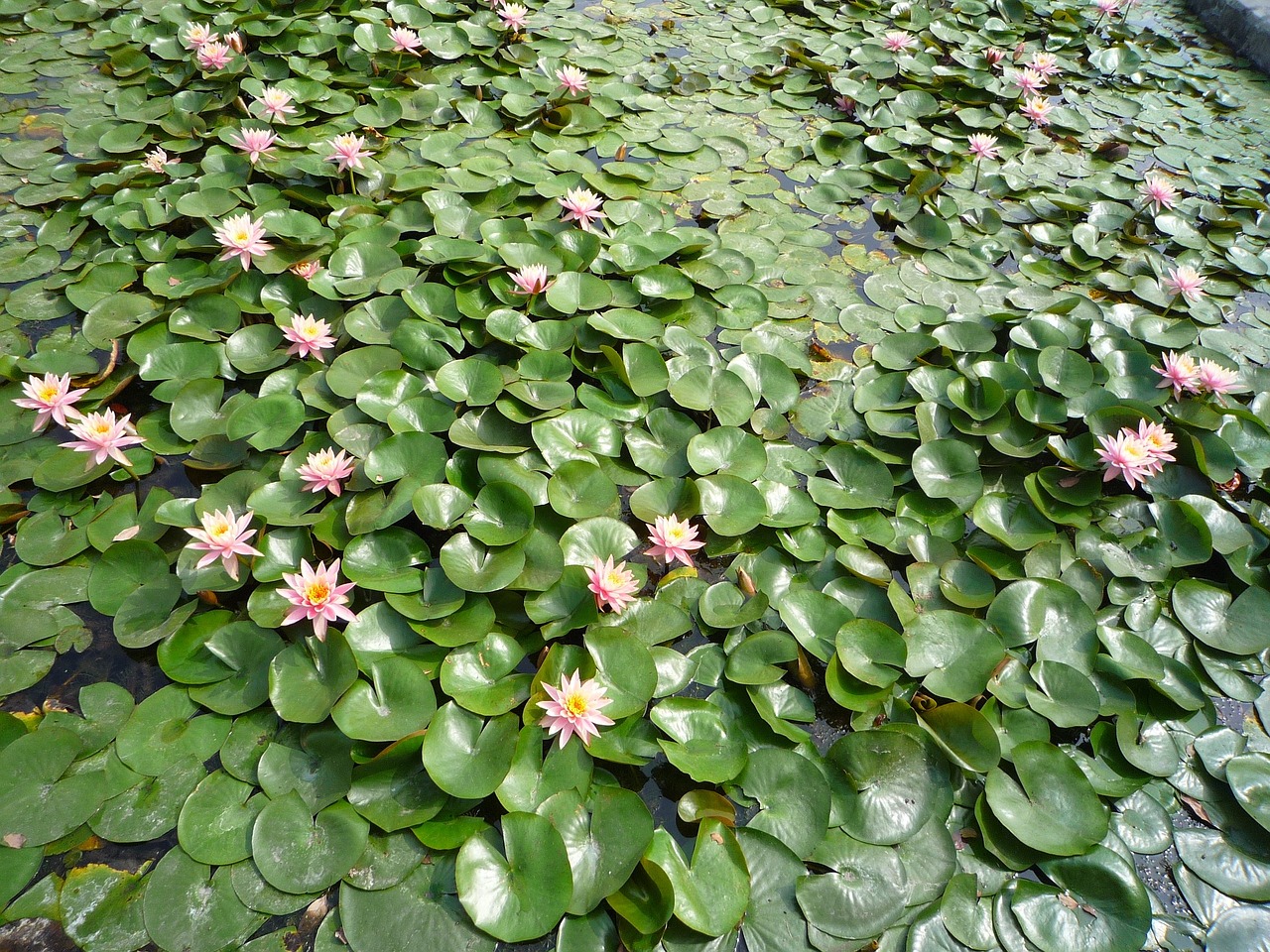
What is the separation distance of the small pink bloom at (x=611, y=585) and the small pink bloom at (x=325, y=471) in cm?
98

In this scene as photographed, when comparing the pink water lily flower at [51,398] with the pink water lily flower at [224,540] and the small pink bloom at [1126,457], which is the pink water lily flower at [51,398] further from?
the small pink bloom at [1126,457]

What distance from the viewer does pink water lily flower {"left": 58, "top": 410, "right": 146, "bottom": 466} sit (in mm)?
2516

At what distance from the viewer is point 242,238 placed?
316cm

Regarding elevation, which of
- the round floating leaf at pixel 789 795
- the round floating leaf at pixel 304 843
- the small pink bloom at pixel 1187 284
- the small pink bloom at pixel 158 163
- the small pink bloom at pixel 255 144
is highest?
the small pink bloom at pixel 1187 284

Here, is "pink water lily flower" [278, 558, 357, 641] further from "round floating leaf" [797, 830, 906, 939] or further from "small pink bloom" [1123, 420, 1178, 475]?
"small pink bloom" [1123, 420, 1178, 475]

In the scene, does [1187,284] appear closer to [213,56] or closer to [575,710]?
[575,710]

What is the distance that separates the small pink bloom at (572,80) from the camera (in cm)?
466

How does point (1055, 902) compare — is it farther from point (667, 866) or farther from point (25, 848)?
point (25, 848)

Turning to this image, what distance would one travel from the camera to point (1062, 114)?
5.20m

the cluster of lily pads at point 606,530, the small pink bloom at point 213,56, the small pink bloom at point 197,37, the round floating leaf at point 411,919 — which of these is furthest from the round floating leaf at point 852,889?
the small pink bloom at point 197,37

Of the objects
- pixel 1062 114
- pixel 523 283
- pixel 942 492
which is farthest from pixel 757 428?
pixel 1062 114

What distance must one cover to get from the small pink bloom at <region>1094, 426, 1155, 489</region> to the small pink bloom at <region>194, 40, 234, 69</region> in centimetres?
535

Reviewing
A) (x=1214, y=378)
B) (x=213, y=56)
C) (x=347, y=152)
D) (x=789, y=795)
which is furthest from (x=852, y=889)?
(x=213, y=56)

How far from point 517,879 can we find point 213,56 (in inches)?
198
